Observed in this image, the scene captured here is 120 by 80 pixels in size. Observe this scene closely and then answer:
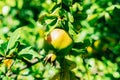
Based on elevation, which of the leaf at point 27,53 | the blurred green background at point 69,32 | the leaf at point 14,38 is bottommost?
the leaf at point 27,53

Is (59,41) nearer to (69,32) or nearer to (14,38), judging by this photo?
(69,32)

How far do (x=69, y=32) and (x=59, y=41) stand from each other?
0.21ft

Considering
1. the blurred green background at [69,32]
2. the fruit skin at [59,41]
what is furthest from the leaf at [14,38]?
the fruit skin at [59,41]

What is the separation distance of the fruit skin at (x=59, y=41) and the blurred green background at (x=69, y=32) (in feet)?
0.12

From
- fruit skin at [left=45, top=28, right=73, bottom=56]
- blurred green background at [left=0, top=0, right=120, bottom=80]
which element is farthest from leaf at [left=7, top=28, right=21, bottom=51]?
fruit skin at [left=45, top=28, right=73, bottom=56]

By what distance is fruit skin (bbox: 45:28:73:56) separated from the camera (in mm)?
1457

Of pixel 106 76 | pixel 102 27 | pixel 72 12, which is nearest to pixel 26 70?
pixel 72 12

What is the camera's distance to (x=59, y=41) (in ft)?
4.85

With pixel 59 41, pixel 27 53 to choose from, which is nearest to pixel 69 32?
pixel 59 41

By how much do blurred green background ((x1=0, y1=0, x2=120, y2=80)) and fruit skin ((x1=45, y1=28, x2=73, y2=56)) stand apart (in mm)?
37

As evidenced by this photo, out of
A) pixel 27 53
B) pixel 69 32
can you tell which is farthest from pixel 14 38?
pixel 69 32

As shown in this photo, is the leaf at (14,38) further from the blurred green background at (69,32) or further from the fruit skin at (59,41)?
the fruit skin at (59,41)

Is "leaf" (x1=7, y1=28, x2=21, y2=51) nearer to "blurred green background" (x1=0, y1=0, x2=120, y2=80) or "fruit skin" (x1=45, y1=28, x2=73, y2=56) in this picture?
"blurred green background" (x1=0, y1=0, x2=120, y2=80)

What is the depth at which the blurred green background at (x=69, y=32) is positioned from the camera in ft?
4.94
